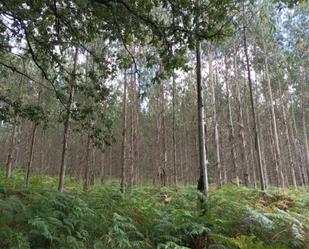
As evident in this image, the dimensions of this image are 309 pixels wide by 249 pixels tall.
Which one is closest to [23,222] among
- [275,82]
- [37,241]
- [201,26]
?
[37,241]

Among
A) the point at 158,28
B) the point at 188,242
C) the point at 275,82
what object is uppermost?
the point at 275,82

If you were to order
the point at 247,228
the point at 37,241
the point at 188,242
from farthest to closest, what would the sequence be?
1. the point at 247,228
2. the point at 188,242
3. the point at 37,241

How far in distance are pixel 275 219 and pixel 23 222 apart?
17.9 feet

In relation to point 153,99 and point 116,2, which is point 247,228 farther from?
point 153,99

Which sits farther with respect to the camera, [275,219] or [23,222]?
[275,219]

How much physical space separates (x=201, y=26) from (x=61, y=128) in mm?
28243

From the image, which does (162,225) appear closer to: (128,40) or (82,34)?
(128,40)

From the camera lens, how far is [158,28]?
19.3 feet

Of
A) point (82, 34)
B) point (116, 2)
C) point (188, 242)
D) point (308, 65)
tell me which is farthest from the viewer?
point (308, 65)

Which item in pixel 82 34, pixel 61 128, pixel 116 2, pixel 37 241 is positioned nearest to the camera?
pixel 37 241

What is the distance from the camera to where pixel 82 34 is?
7.48m

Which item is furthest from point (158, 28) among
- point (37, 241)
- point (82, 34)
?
point (37, 241)

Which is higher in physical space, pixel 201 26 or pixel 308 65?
pixel 308 65

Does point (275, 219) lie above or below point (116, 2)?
below
